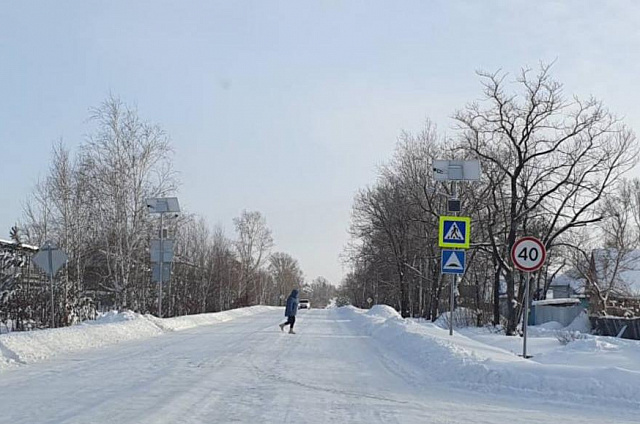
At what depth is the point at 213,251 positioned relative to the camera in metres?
87.2

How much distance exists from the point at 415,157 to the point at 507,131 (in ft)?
59.5

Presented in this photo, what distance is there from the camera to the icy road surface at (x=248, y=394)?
31.7ft

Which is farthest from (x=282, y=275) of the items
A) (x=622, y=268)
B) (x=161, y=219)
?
(x=161, y=219)

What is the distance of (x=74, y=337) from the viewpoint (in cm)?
2109

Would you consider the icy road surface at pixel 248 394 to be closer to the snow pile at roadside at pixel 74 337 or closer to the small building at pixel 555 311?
the snow pile at roadside at pixel 74 337

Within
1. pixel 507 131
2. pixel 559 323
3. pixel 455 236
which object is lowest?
pixel 559 323

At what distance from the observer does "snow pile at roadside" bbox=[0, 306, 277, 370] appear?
55.1 ft

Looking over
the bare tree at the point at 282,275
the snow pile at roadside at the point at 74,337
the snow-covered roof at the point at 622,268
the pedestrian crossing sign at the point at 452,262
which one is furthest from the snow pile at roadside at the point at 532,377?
the bare tree at the point at 282,275

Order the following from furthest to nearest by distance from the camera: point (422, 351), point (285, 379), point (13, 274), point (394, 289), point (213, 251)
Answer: point (213, 251) → point (394, 289) → point (13, 274) → point (422, 351) → point (285, 379)

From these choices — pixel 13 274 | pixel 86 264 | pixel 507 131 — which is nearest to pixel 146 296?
pixel 86 264

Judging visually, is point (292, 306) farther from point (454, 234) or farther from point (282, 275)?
point (282, 275)

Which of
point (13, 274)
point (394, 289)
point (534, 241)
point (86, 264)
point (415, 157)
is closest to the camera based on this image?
point (534, 241)

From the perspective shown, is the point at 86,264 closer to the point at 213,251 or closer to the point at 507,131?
the point at 507,131

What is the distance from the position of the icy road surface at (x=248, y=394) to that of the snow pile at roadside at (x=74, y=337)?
0.73 m
